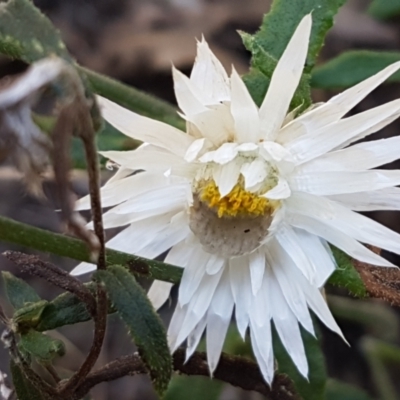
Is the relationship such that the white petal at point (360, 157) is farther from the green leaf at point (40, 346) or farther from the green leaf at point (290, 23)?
the green leaf at point (40, 346)

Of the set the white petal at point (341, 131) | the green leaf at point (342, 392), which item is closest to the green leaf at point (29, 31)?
the white petal at point (341, 131)

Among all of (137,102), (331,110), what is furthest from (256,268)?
(137,102)

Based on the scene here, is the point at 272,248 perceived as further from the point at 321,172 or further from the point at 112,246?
the point at 112,246

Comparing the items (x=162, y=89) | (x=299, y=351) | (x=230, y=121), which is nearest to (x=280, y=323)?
(x=299, y=351)

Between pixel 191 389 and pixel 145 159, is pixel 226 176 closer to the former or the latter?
pixel 145 159

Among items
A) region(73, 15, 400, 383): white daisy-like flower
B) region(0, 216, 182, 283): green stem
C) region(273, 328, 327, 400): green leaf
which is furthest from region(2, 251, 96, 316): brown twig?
region(273, 328, 327, 400): green leaf
